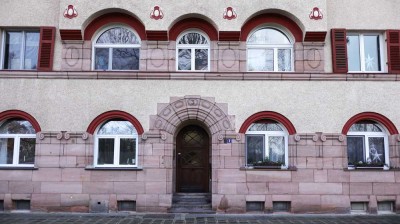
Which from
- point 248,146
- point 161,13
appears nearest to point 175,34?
point 161,13

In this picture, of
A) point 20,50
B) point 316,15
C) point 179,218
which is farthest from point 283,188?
point 20,50

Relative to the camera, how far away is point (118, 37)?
1498 centimetres

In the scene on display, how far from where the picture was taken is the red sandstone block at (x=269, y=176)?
14000 millimetres

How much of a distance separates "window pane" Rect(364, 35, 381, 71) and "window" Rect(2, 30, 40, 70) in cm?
1141

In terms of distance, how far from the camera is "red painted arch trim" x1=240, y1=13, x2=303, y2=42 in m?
14.7

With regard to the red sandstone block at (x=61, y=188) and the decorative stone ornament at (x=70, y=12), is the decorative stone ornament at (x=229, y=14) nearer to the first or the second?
the decorative stone ornament at (x=70, y=12)

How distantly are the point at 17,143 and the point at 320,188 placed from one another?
401 inches

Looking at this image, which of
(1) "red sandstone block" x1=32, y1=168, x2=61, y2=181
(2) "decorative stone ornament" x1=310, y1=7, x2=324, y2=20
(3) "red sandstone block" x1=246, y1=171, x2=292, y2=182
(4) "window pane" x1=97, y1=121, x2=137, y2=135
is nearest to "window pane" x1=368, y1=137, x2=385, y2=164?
(3) "red sandstone block" x1=246, y1=171, x2=292, y2=182

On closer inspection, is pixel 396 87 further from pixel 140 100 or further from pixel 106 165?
pixel 106 165

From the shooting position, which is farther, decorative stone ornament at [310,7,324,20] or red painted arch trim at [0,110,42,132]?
decorative stone ornament at [310,7,324,20]

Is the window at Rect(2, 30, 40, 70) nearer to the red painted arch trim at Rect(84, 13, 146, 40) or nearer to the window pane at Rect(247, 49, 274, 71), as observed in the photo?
the red painted arch trim at Rect(84, 13, 146, 40)

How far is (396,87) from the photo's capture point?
1447 centimetres

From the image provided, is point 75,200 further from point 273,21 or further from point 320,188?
point 273,21

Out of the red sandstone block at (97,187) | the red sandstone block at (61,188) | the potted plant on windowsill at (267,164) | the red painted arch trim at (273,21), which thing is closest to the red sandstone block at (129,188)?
the red sandstone block at (97,187)
